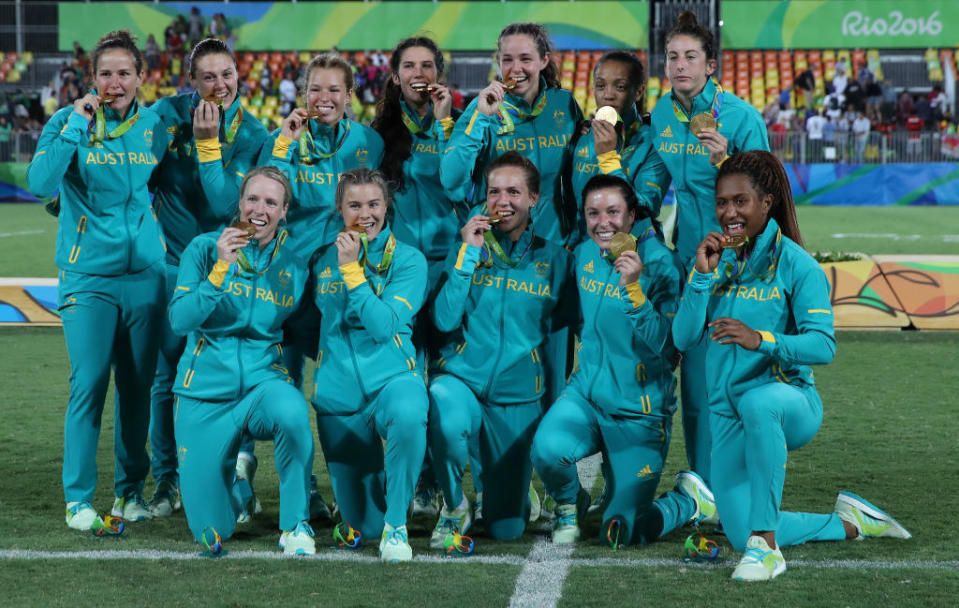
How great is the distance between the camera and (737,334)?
3.96m

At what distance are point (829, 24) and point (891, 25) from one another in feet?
4.61

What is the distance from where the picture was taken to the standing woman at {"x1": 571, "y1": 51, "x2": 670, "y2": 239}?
4.98 metres

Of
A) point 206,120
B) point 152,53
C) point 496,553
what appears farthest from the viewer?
point 152,53

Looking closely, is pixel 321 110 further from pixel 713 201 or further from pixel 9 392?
pixel 9 392

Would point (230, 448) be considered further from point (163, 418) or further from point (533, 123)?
point (533, 123)

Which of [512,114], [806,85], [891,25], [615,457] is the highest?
[891,25]

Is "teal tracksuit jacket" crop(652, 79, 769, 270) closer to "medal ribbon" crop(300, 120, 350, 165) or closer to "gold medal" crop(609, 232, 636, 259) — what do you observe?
"gold medal" crop(609, 232, 636, 259)

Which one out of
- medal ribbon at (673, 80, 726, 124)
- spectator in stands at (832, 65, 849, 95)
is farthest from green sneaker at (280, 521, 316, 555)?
spectator in stands at (832, 65, 849, 95)

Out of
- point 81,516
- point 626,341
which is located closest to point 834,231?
point 626,341

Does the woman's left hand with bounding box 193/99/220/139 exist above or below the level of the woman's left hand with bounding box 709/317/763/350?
above

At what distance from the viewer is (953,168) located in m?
21.4

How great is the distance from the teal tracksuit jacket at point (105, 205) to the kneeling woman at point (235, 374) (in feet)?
1.25

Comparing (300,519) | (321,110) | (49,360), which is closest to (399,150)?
(321,110)

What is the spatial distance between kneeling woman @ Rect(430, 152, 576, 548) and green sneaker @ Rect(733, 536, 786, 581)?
964 millimetres
